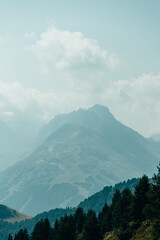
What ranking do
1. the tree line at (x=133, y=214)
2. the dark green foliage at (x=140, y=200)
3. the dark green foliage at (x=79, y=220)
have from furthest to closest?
the dark green foliage at (x=79, y=220), the dark green foliage at (x=140, y=200), the tree line at (x=133, y=214)

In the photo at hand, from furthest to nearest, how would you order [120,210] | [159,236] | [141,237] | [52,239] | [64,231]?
[52,239] < [64,231] < [120,210] < [141,237] < [159,236]

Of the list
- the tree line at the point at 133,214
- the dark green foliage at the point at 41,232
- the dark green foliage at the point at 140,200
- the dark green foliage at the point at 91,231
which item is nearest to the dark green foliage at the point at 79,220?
the dark green foliage at the point at 41,232

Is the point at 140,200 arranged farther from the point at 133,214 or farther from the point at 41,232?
the point at 41,232

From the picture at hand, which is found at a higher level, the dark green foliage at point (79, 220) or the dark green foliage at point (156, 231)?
the dark green foliage at point (79, 220)

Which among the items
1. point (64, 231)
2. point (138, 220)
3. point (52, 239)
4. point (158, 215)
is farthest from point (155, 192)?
point (52, 239)

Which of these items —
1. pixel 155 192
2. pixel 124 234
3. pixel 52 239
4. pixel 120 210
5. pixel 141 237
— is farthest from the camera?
pixel 52 239

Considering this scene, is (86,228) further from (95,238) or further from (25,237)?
(25,237)

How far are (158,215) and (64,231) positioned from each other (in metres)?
39.0

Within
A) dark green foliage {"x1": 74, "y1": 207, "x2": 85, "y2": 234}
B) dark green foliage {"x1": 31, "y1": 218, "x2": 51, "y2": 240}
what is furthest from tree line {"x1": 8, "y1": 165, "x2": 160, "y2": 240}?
dark green foliage {"x1": 74, "y1": 207, "x2": 85, "y2": 234}

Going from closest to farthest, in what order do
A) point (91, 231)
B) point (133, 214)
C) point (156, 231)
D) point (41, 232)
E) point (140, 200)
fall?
point (156, 231) → point (140, 200) → point (133, 214) → point (91, 231) → point (41, 232)

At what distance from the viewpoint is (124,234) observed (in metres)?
57.2

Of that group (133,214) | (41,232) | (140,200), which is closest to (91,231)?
(133,214)

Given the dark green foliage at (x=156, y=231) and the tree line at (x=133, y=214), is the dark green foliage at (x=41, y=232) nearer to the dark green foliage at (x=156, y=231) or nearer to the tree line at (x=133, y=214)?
the tree line at (x=133, y=214)

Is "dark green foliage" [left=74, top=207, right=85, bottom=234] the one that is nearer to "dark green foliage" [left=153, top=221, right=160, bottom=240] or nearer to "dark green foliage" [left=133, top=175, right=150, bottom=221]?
"dark green foliage" [left=133, top=175, right=150, bottom=221]
